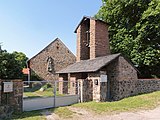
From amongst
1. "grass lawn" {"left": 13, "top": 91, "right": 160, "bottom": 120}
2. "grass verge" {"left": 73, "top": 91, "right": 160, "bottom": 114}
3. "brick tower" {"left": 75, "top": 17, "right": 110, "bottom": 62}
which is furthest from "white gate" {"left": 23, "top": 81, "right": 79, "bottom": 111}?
"brick tower" {"left": 75, "top": 17, "right": 110, "bottom": 62}

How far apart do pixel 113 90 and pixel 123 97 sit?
3.24ft

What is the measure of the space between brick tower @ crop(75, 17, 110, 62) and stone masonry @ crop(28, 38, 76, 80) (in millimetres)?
7142

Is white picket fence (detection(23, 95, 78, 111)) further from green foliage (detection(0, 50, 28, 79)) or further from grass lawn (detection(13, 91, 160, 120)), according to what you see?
green foliage (detection(0, 50, 28, 79))

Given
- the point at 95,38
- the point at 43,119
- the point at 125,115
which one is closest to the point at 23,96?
the point at 43,119

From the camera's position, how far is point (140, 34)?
2362 cm

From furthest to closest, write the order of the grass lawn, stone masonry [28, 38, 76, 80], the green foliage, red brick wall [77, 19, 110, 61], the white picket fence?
stone masonry [28, 38, 76, 80] < red brick wall [77, 19, 110, 61] < the green foliage < the white picket fence < the grass lawn

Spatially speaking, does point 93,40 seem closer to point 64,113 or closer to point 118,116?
point 64,113

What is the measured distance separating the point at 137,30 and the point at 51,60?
516 inches

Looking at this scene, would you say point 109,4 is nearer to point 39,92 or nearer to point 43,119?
point 39,92

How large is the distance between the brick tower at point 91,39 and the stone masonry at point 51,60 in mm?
7142

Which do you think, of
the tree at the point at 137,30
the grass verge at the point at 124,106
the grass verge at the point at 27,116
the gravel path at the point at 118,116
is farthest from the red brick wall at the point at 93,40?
the grass verge at the point at 27,116

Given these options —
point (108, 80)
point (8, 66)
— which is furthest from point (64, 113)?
point (8, 66)

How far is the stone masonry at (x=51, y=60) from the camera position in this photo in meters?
29.2

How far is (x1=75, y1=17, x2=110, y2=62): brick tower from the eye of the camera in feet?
70.2
